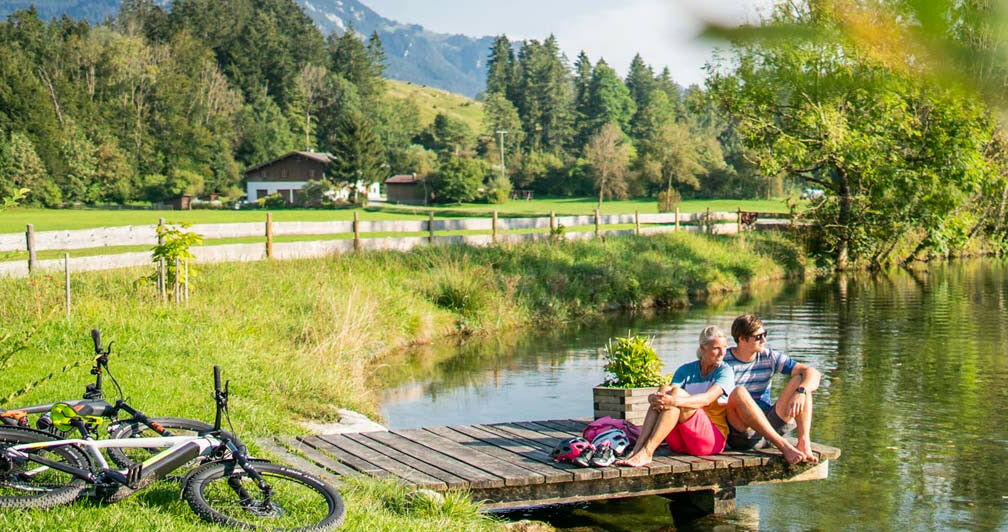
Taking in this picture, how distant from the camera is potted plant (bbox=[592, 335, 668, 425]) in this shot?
9.72 meters

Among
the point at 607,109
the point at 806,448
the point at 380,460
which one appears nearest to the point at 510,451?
the point at 380,460

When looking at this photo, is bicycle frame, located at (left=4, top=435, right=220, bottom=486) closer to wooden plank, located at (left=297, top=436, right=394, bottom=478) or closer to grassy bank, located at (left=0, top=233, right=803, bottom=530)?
grassy bank, located at (left=0, top=233, right=803, bottom=530)

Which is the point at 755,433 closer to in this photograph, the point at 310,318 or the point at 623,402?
the point at 623,402

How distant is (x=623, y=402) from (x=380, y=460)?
2357mm

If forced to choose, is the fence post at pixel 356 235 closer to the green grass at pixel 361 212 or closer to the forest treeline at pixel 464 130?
the forest treeline at pixel 464 130

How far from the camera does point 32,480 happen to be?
647 cm

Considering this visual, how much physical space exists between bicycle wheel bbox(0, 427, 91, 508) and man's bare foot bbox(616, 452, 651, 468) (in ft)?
12.7

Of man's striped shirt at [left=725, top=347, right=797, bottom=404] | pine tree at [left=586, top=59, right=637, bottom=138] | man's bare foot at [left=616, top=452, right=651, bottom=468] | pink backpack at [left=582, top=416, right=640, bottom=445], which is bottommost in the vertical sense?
man's bare foot at [left=616, top=452, right=651, bottom=468]

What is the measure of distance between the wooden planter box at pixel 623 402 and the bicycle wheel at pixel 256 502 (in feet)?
11.9

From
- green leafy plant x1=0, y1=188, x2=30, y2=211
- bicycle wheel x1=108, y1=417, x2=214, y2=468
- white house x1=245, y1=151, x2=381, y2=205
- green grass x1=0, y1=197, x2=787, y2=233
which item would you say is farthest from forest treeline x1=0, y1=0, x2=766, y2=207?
green leafy plant x1=0, y1=188, x2=30, y2=211

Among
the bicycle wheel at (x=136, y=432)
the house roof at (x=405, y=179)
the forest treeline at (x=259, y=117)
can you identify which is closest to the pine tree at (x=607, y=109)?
the forest treeline at (x=259, y=117)

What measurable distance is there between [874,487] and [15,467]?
7.35m

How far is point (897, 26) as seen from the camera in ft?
5.25

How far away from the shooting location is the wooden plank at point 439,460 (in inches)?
311
